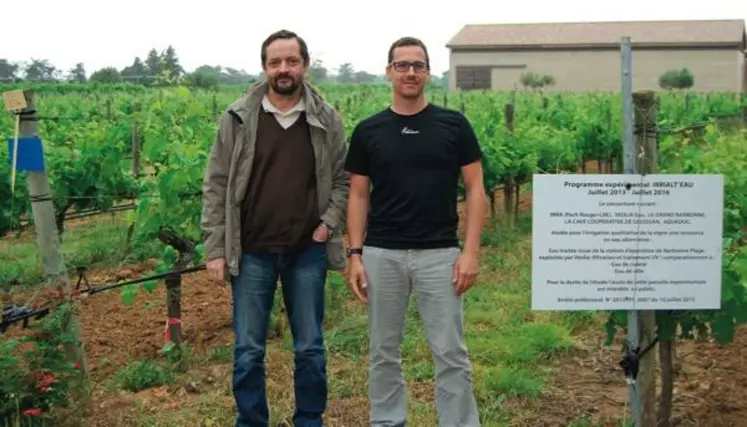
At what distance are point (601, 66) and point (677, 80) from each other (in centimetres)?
685

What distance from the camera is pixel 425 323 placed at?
3705mm

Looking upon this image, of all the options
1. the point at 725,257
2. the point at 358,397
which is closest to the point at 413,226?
the point at 725,257

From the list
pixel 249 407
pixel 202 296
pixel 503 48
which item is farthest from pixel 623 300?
pixel 503 48

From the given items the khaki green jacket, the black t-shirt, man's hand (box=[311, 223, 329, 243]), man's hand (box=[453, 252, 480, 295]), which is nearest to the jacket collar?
the khaki green jacket

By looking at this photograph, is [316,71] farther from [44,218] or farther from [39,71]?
[39,71]

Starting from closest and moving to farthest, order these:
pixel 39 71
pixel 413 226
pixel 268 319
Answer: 1. pixel 413 226
2. pixel 268 319
3. pixel 39 71

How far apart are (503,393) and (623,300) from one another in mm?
1528

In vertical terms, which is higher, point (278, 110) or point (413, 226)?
point (278, 110)

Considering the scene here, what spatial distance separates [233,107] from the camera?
146 inches

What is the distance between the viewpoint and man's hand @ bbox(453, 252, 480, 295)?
3.58m

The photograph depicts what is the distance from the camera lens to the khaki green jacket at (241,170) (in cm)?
371

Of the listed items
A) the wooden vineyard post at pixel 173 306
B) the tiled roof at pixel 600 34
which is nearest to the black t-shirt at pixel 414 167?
the wooden vineyard post at pixel 173 306

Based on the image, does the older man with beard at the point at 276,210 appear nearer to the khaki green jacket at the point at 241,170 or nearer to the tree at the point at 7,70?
the khaki green jacket at the point at 241,170

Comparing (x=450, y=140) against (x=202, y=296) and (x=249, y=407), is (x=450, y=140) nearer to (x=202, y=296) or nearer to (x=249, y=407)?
(x=249, y=407)
